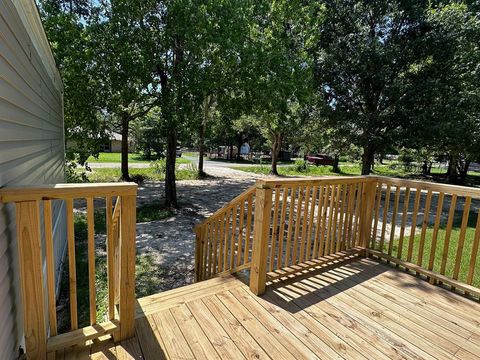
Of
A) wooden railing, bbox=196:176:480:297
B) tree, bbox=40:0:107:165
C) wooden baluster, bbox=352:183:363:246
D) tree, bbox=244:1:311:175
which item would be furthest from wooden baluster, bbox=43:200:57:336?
tree, bbox=244:1:311:175

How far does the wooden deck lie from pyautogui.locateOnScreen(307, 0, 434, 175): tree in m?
8.15

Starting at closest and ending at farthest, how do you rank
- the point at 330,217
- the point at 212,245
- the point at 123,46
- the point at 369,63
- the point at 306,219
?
the point at 306,219, the point at 330,217, the point at 212,245, the point at 123,46, the point at 369,63

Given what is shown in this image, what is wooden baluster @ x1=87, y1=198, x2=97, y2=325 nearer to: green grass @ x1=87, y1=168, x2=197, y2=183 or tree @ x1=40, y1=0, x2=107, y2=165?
tree @ x1=40, y1=0, x2=107, y2=165

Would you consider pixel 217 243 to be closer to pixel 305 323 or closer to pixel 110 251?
pixel 305 323

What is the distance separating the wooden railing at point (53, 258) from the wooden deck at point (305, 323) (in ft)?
0.40

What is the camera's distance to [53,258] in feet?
5.67

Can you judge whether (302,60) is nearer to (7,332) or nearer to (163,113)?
(163,113)

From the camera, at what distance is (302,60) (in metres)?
7.00

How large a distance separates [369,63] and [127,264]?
32.6 ft

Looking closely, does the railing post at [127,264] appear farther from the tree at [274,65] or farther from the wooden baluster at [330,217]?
the tree at [274,65]

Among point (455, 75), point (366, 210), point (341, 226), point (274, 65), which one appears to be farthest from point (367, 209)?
point (455, 75)

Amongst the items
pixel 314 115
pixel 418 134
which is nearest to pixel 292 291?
pixel 418 134

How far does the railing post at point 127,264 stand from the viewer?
1.74 meters

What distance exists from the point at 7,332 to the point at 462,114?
11130mm
